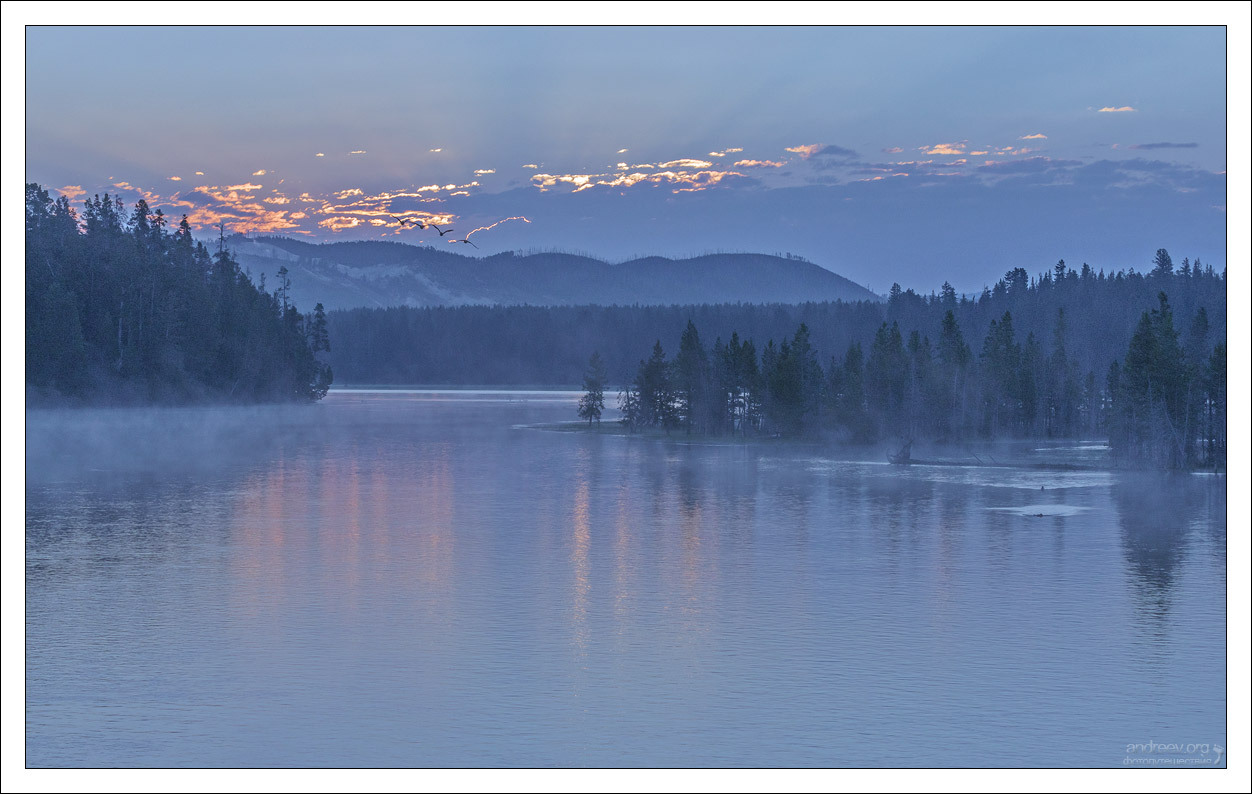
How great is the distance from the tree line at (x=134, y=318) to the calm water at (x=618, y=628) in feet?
293

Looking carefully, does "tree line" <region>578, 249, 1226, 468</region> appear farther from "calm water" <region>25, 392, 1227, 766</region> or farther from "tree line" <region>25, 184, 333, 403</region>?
"tree line" <region>25, 184, 333, 403</region>

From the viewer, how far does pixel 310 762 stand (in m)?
18.8

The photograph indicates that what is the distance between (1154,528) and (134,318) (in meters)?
139

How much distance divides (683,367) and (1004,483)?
53.5 m

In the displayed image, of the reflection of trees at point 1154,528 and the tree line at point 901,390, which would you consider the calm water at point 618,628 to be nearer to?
the reflection of trees at point 1154,528

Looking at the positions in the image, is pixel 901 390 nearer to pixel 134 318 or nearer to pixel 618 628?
pixel 618 628

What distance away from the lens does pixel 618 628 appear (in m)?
26.9

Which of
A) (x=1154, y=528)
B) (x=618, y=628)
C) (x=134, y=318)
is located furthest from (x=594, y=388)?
(x=618, y=628)

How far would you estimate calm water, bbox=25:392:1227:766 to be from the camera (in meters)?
19.9

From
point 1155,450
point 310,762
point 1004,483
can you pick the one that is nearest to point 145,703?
point 310,762

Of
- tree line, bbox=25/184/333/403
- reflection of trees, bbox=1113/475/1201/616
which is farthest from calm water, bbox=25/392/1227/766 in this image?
tree line, bbox=25/184/333/403

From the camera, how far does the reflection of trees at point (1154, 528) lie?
32.2m

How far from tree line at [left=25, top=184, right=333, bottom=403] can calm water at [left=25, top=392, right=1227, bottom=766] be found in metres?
89.2

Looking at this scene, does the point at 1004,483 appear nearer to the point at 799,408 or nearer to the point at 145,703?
the point at 799,408
